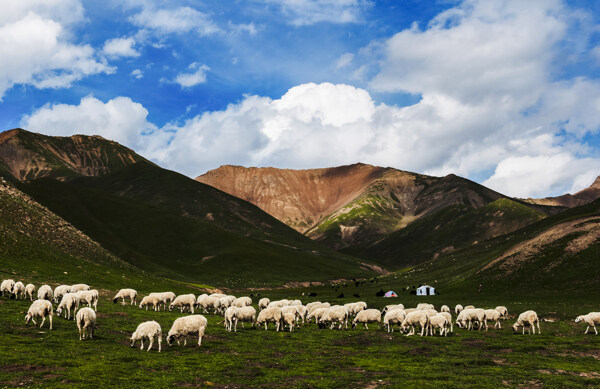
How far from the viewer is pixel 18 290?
43.9 m

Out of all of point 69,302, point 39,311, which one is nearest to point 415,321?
point 69,302

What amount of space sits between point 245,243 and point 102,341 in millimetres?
148410

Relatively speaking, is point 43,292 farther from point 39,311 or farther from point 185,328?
point 185,328

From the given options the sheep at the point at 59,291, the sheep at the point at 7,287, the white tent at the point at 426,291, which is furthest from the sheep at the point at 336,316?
the white tent at the point at 426,291

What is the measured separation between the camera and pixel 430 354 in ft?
94.8

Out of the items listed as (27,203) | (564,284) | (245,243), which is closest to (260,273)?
(245,243)

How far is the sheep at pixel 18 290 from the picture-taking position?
43156mm

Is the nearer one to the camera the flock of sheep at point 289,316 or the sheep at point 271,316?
the flock of sheep at point 289,316

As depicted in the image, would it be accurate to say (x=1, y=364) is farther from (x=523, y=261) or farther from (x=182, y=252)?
(x=182, y=252)

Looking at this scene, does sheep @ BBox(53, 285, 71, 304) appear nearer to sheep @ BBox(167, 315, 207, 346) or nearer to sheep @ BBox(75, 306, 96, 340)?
sheep @ BBox(75, 306, 96, 340)

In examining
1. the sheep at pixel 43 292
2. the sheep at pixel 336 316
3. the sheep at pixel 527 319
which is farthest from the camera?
the sheep at pixel 336 316

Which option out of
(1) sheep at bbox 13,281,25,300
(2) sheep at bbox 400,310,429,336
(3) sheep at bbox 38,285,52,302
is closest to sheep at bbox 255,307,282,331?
(2) sheep at bbox 400,310,429,336

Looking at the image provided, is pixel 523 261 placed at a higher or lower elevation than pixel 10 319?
higher

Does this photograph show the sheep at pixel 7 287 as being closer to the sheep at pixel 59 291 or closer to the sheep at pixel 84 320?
the sheep at pixel 59 291
